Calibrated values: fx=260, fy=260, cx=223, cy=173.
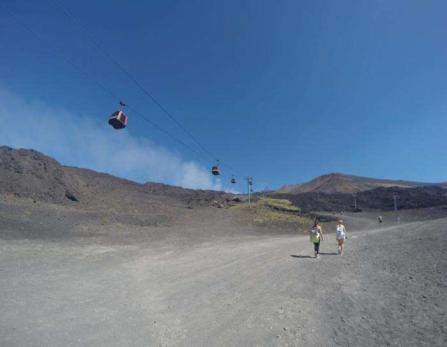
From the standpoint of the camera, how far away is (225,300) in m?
7.39

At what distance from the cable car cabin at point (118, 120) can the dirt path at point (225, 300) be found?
5.97 meters

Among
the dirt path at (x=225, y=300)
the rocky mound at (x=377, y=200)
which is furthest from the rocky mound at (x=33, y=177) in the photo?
the rocky mound at (x=377, y=200)

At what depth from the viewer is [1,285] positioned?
809cm

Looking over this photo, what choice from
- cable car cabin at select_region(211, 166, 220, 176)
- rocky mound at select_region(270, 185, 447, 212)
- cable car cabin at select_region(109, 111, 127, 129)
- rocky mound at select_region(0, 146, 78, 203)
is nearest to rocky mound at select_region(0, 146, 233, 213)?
rocky mound at select_region(0, 146, 78, 203)

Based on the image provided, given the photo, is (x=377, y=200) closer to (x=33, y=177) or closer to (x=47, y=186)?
(x=47, y=186)

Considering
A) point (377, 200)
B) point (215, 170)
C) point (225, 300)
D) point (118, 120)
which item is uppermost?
point (377, 200)

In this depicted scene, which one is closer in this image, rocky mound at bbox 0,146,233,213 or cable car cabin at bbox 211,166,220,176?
cable car cabin at bbox 211,166,220,176

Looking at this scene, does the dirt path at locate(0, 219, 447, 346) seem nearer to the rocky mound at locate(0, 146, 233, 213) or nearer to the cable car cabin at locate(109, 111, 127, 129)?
the cable car cabin at locate(109, 111, 127, 129)

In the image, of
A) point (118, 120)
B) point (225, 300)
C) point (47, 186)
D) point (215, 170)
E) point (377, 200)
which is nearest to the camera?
point (225, 300)

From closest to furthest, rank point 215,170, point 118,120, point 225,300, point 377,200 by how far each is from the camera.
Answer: point 225,300, point 118,120, point 215,170, point 377,200

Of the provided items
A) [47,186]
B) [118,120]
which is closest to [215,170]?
[118,120]

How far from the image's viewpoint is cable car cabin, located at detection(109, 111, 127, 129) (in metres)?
10.5

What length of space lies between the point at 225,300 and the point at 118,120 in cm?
786

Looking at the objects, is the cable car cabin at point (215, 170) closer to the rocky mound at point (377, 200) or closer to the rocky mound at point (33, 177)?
the rocky mound at point (33, 177)
